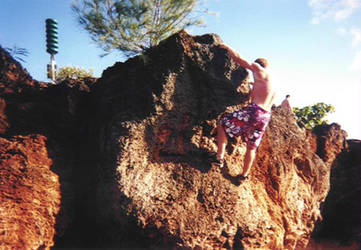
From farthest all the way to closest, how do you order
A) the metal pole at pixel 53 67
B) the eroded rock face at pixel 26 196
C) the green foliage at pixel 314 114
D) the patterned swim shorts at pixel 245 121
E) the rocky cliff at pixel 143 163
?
the green foliage at pixel 314 114
the metal pole at pixel 53 67
the patterned swim shorts at pixel 245 121
the rocky cliff at pixel 143 163
the eroded rock face at pixel 26 196

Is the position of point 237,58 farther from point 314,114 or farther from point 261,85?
point 314,114

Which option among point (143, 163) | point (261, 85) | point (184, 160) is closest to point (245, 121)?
point (261, 85)

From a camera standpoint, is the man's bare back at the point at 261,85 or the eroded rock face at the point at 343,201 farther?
the eroded rock face at the point at 343,201

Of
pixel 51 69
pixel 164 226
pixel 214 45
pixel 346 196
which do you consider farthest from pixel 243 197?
pixel 51 69

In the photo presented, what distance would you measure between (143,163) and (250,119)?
1.73m

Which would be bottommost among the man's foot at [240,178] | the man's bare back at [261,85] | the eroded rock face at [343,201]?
the eroded rock face at [343,201]

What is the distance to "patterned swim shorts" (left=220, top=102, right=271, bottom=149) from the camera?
3883 millimetres

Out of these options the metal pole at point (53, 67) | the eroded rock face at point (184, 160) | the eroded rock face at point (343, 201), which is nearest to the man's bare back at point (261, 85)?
the eroded rock face at point (184, 160)

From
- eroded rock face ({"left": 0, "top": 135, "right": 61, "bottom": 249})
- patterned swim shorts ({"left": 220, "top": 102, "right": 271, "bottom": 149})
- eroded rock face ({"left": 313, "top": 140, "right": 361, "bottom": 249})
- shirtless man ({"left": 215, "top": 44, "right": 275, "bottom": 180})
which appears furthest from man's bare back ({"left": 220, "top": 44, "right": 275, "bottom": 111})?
eroded rock face ({"left": 313, "top": 140, "right": 361, "bottom": 249})

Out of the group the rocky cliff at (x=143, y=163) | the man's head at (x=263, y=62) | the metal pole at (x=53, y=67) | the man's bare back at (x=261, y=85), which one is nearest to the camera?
the rocky cliff at (x=143, y=163)

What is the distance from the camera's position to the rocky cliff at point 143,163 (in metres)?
3.46

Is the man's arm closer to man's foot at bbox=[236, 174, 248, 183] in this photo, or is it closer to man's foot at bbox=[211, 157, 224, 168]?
man's foot at bbox=[211, 157, 224, 168]

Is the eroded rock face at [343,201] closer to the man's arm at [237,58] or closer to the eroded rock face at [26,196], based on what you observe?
the man's arm at [237,58]

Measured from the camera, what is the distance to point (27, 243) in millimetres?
3254
